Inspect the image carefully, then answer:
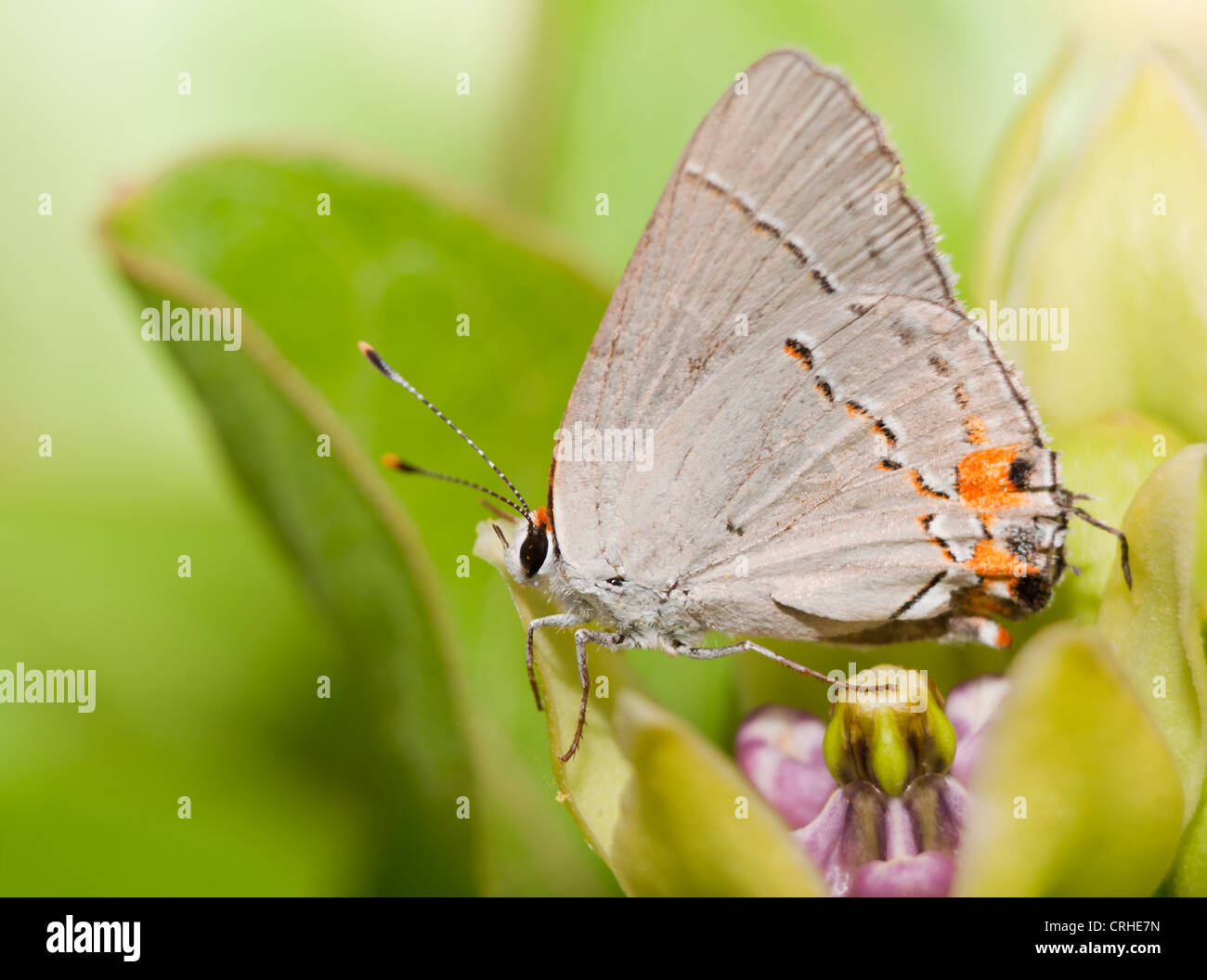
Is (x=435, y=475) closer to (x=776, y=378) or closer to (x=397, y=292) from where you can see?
(x=397, y=292)

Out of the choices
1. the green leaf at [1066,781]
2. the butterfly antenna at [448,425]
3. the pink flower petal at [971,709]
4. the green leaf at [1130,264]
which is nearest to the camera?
the green leaf at [1066,781]

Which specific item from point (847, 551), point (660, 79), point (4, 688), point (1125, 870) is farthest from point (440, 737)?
point (660, 79)

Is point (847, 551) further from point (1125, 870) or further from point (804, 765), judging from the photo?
point (1125, 870)

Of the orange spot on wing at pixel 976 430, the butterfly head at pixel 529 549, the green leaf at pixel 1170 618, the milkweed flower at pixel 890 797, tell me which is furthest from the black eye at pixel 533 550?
the green leaf at pixel 1170 618

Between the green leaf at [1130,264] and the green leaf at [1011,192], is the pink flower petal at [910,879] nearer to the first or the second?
the green leaf at [1130,264]

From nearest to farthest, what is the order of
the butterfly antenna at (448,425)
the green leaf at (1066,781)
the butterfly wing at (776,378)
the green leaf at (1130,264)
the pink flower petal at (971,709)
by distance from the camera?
the green leaf at (1066,781) → the pink flower petal at (971,709) → the green leaf at (1130,264) → the butterfly wing at (776,378) → the butterfly antenna at (448,425)

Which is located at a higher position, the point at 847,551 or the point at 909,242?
the point at 909,242

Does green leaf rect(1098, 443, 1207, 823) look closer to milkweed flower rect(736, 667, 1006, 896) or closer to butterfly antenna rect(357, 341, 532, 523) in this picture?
milkweed flower rect(736, 667, 1006, 896)
